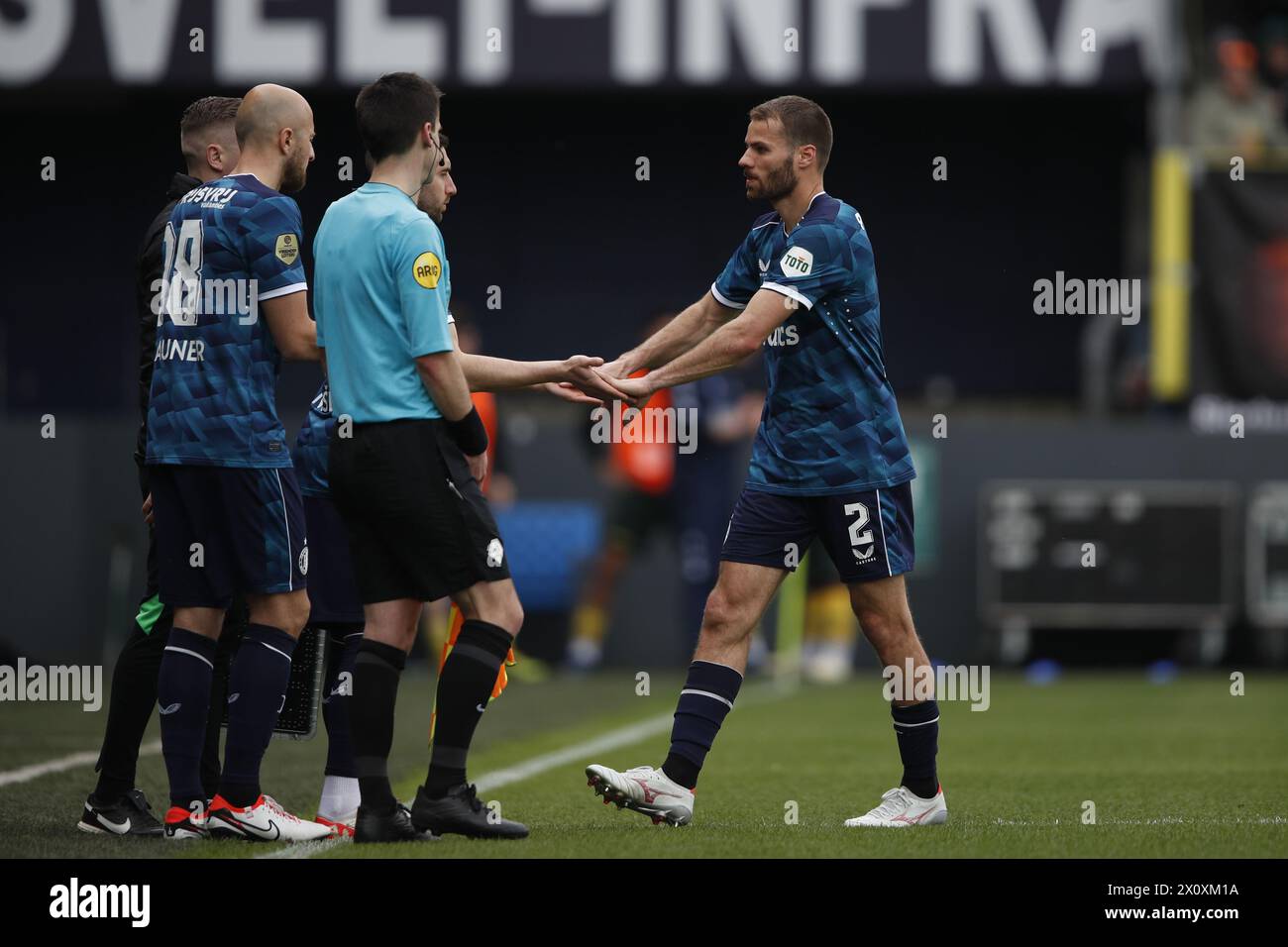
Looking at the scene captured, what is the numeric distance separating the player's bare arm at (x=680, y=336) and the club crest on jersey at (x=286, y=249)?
1.30 meters


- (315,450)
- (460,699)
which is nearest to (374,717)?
(460,699)

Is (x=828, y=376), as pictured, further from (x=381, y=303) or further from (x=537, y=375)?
(x=381, y=303)

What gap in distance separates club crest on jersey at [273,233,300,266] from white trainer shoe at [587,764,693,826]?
1.67 meters

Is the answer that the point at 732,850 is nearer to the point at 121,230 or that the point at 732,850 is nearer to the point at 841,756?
the point at 841,756

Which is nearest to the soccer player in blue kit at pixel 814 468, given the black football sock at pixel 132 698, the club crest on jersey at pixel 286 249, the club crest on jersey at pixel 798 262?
the club crest on jersey at pixel 798 262

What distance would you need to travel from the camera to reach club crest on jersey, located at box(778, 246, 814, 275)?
6238 mm

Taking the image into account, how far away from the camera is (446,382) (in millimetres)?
5508

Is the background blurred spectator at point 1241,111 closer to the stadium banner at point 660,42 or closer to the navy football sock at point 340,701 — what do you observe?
the stadium banner at point 660,42

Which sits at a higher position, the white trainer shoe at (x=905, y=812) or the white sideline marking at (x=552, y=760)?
the white trainer shoe at (x=905, y=812)

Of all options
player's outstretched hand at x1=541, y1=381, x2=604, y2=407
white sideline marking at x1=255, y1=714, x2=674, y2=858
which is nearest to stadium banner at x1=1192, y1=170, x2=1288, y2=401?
white sideline marking at x1=255, y1=714, x2=674, y2=858

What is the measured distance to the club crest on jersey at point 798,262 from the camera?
20.5 feet

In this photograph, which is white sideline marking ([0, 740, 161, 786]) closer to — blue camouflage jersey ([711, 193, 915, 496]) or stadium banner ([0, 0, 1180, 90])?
blue camouflage jersey ([711, 193, 915, 496])

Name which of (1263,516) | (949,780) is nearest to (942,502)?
(1263,516)
